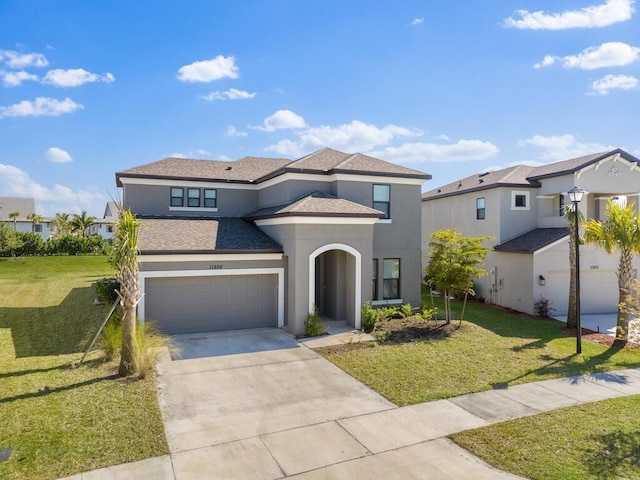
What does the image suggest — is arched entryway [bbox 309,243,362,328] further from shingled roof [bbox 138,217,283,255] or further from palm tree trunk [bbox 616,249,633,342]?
palm tree trunk [bbox 616,249,633,342]

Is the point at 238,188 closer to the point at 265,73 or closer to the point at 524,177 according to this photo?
the point at 265,73

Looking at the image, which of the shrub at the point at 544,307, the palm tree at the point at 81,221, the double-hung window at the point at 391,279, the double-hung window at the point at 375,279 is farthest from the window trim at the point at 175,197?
the palm tree at the point at 81,221

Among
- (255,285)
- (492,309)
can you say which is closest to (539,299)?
(492,309)

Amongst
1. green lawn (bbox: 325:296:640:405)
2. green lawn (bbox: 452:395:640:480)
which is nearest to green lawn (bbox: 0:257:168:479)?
green lawn (bbox: 325:296:640:405)

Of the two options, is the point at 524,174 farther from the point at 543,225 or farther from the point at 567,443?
the point at 567,443

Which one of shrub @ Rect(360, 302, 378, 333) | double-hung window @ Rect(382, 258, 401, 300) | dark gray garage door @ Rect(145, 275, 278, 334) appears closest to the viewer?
dark gray garage door @ Rect(145, 275, 278, 334)

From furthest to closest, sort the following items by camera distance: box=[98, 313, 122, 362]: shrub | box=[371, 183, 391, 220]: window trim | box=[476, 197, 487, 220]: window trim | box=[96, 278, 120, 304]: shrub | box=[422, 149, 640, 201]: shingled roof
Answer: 1. box=[476, 197, 487, 220]: window trim
2. box=[422, 149, 640, 201]: shingled roof
3. box=[371, 183, 391, 220]: window trim
4. box=[96, 278, 120, 304]: shrub
5. box=[98, 313, 122, 362]: shrub
